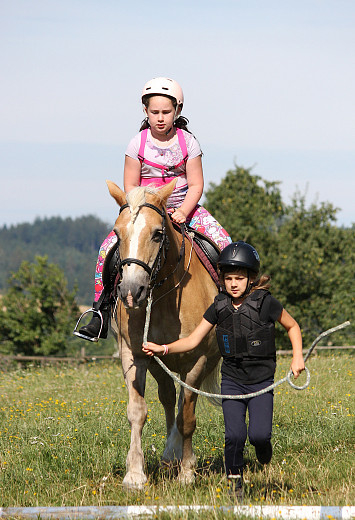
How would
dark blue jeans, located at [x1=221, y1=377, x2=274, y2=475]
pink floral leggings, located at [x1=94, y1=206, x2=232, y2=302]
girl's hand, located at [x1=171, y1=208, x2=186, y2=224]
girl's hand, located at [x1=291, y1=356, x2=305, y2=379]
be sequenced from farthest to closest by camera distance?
pink floral leggings, located at [x1=94, y1=206, x2=232, y2=302] → girl's hand, located at [x1=171, y1=208, x2=186, y2=224] → dark blue jeans, located at [x1=221, y1=377, x2=274, y2=475] → girl's hand, located at [x1=291, y1=356, x2=305, y2=379]

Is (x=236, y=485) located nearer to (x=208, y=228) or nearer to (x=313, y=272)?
(x=208, y=228)

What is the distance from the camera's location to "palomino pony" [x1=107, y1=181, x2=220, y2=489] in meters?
4.82

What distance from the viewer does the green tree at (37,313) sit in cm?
4759

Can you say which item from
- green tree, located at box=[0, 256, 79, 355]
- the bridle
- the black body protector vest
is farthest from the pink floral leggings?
green tree, located at box=[0, 256, 79, 355]

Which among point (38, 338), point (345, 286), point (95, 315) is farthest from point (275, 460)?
point (38, 338)

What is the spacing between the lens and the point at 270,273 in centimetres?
3750

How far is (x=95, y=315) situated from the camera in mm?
6445

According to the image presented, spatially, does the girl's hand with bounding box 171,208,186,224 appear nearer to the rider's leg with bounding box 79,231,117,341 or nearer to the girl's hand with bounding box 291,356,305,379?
the rider's leg with bounding box 79,231,117,341

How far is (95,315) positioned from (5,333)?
4459cm

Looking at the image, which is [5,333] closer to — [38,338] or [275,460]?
[38,338]

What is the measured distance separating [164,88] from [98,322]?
2.29m

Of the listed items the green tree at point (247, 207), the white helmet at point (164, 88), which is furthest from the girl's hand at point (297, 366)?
the green tree at point (247, 207)

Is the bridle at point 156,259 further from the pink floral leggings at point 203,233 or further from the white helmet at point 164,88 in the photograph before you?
the white helmet at point 164,88

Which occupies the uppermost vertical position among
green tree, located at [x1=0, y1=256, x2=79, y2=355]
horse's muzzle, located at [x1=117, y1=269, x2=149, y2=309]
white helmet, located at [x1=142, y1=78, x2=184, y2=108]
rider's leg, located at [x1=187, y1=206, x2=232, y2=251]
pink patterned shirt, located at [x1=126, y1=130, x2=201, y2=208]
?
white helmet, located at [x1=142, y1=78, x2=184, y2=108]
